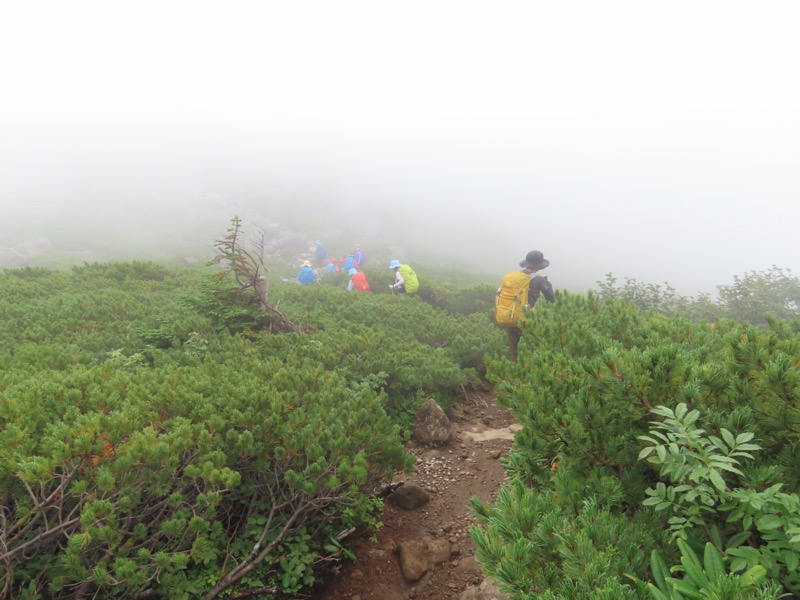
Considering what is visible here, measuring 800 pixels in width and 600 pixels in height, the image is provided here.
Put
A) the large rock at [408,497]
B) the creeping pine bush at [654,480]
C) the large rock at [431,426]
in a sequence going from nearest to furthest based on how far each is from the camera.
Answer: the creeping pine bush at [654,480], the large rock at [408,497], the large rock at [431,426]

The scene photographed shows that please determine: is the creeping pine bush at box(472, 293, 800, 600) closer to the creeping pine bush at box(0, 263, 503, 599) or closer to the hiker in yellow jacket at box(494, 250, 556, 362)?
the creeping pine bush at box(0, 263, 503, 599)

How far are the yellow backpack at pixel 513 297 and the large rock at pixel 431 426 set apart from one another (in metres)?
3.03

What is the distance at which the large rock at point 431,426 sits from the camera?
7668 millimetres

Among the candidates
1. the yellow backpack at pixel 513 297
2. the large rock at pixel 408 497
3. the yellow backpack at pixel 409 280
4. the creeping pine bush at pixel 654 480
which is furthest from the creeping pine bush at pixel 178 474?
the yellow backpack at pixel 409 280

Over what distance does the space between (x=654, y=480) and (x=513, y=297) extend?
671 centimetres

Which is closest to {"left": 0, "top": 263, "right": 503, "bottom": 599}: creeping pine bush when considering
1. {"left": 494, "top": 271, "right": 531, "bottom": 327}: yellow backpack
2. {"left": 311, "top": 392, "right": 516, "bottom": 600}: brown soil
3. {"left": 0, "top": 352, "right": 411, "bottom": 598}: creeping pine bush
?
{"left": 0, "top": 352, "right": 411, "bottom": 598}: creeping pine bush

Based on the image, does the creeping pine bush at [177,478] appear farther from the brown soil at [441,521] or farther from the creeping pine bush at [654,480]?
the creeping pine bush at [654,480]

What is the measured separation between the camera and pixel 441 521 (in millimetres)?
5801

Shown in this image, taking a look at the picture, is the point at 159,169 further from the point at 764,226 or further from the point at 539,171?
the point at 764,226

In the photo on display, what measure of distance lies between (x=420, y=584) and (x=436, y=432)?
304cm

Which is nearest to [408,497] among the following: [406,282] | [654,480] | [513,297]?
[654,480]

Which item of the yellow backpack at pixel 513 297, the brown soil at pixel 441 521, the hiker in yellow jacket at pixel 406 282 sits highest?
the yellow backpack at pixel 513 297

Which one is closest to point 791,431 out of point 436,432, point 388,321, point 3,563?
point 436,432

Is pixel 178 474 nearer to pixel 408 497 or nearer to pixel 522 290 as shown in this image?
pixel 408 497
